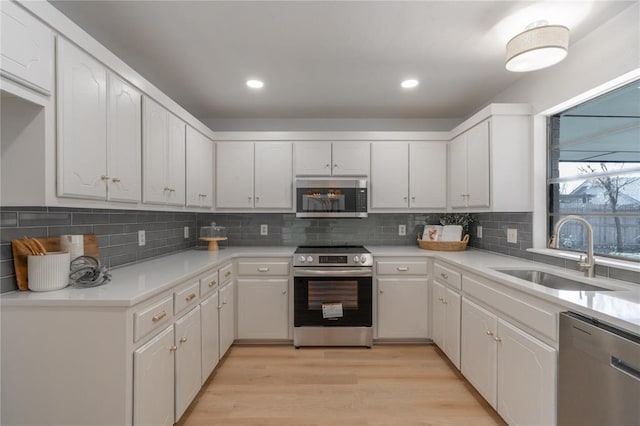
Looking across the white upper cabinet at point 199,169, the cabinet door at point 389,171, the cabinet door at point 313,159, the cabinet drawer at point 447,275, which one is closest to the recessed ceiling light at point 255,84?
the white upper cabinet at point 199,169

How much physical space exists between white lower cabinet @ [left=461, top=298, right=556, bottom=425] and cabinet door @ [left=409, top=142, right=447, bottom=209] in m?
1.29

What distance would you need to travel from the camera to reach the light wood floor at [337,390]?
1.89m

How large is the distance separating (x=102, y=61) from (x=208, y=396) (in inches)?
86.9

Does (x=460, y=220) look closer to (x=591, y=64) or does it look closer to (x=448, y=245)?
(x=448, y=245)

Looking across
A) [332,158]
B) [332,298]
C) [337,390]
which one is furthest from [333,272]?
[332,158]

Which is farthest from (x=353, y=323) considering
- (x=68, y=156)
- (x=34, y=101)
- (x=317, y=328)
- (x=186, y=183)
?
(x=34, y=101)

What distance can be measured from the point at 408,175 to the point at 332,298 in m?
1.56

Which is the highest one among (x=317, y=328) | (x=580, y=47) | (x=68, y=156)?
(x=580, y=47)

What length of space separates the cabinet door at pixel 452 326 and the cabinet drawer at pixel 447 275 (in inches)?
3.0

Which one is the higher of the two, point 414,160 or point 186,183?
point 414,160

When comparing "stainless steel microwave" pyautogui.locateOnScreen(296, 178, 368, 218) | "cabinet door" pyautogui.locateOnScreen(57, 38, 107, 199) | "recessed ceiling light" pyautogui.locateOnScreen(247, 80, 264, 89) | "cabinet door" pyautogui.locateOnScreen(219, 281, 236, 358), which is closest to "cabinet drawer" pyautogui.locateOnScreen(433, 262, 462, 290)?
"stainless steel microwave" pyautogui.locateOnScreen(296, 178, 368, 218)

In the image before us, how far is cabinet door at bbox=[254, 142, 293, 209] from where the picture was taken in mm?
3217

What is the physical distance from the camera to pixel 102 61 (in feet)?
5.00

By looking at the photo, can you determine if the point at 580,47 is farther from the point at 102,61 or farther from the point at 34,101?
the point at 34,101
